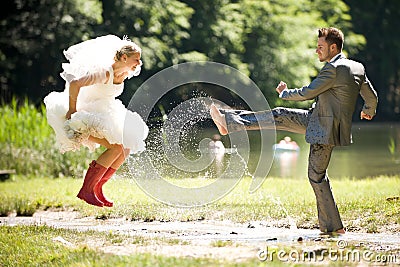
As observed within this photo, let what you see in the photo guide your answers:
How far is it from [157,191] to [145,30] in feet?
62.9

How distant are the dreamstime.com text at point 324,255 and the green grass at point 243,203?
1.62 m

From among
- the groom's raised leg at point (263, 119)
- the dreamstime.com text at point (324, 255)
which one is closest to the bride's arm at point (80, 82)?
the groom's raised leg at point (263, 119)

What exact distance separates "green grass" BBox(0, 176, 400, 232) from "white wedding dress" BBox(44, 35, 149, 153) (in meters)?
1.15

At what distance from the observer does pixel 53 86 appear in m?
27.5

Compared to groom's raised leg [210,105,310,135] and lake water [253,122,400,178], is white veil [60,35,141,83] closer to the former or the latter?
groom's raised leg [210,105,310,135]

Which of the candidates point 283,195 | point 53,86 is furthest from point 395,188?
point 53,86

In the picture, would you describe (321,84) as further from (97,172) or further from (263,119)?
(97,172)

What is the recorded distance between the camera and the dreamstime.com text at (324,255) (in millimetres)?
6172

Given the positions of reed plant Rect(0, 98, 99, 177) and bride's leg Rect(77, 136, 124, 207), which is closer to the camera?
bride's leg Rect(77, 136, 124, 207)

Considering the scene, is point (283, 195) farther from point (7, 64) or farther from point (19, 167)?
point (7, 64)

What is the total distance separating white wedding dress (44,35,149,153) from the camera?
8.12 metres

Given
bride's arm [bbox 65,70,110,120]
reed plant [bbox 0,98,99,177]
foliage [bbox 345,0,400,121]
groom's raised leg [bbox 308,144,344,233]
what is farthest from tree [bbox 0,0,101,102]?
groom's raised leg [bbox 308,144,344,233]

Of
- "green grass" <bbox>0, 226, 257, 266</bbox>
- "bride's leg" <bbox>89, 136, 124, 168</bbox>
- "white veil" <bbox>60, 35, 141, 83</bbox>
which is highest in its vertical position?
"white veil" <bbox>60, 35, 141, 83</bbox>

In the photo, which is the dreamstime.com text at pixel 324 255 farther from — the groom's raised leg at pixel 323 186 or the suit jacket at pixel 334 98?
the suit jacket at pixel 334 98
